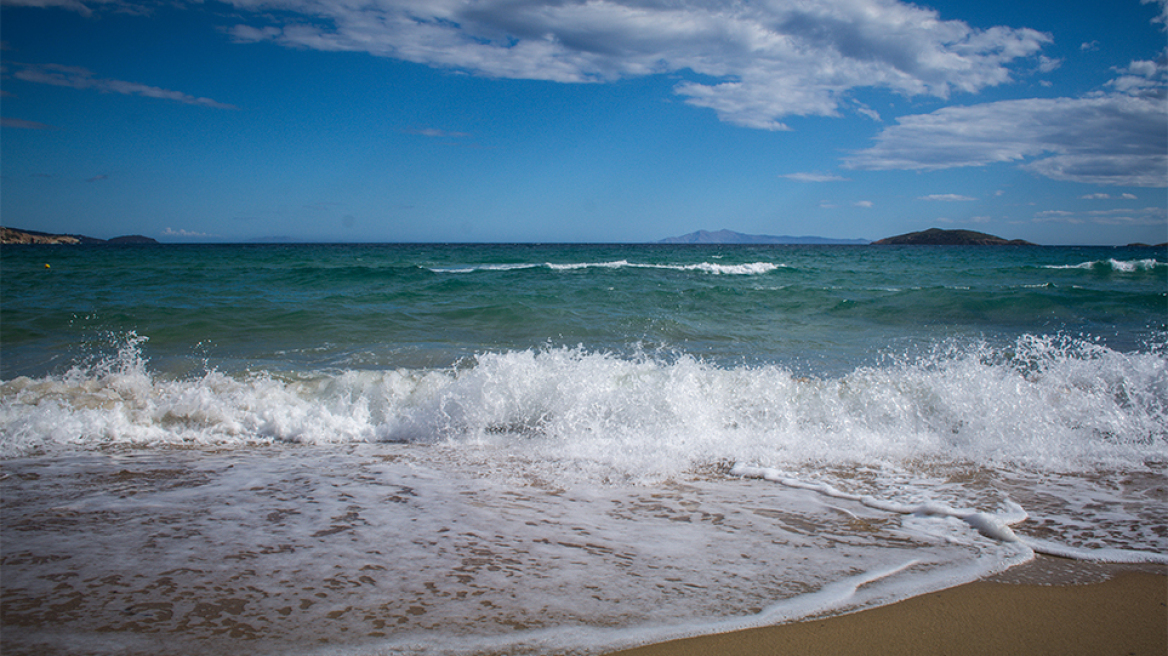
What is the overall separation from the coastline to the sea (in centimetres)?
10

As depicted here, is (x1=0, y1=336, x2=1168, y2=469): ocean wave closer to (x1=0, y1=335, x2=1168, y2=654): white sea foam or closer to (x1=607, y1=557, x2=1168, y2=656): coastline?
(x1=0, y1=335, x2=1168, y2=654): white sea foam

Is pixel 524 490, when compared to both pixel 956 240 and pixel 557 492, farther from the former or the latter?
pixel 956 240

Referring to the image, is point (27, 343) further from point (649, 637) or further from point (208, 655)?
point (649, 637)

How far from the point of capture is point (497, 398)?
538 centimetres

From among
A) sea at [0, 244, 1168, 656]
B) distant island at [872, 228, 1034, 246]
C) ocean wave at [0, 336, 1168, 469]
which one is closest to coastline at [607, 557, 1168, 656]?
sea at [0, 244, 1168, 656]

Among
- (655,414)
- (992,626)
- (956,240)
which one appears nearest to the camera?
(992,626)

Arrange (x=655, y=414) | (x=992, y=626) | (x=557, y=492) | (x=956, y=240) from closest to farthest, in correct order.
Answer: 1. (x=992, y=626)
2. (x=557, y=492)
3. (x=655, y=414)
4. (x=956, y=240)

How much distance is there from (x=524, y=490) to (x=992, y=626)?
2488 mm

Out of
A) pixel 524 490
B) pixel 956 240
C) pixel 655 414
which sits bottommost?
pixel 524 490

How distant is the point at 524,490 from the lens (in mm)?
3715

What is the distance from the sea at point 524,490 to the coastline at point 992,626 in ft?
0.32

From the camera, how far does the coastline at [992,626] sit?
215 centimetres

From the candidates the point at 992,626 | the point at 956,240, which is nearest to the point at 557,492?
the point at 992,626

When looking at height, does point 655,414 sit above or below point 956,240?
below
